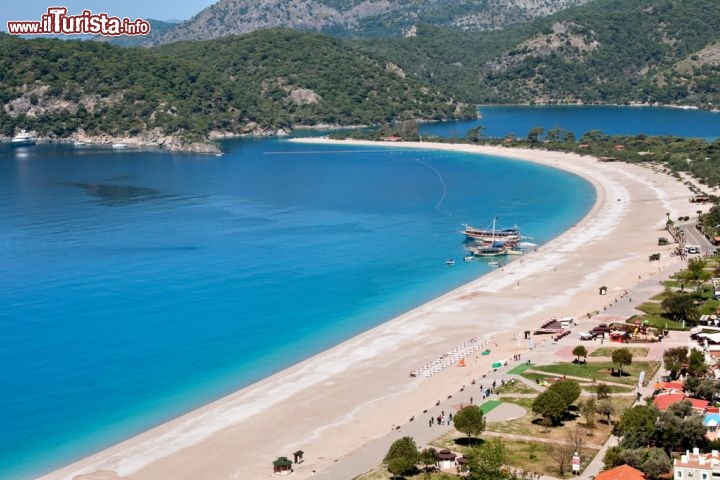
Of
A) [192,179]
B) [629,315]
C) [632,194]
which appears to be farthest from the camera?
[192,179]

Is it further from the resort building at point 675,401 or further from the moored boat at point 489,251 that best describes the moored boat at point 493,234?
the resort building at point 675,401

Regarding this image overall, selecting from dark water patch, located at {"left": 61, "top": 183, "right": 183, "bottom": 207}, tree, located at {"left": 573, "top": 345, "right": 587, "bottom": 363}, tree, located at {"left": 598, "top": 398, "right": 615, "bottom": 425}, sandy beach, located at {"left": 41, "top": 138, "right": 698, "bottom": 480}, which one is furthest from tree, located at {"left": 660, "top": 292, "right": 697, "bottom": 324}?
dark water patch, located at {"left": 61, "top": 183, "right": 183, "bottom": 207}

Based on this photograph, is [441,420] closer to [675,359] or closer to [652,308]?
[675,359]

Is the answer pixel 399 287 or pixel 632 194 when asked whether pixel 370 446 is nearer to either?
pixel 399 287

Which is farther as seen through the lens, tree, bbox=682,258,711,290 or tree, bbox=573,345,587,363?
tree, bbox=682,258,711,290

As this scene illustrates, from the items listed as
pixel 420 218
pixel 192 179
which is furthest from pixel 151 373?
pixel 192 179

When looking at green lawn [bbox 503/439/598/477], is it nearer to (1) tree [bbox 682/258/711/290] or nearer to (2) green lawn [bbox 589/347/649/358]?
(2) green lawn [bbox 589/347/649/358]

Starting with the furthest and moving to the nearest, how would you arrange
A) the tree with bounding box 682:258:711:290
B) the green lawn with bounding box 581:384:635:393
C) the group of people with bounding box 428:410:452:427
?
the tree with bounding box 682:258:711:290
the green lawn with bounding box 581:384:635:393
the group of people with bounding box 428:410:452:427
